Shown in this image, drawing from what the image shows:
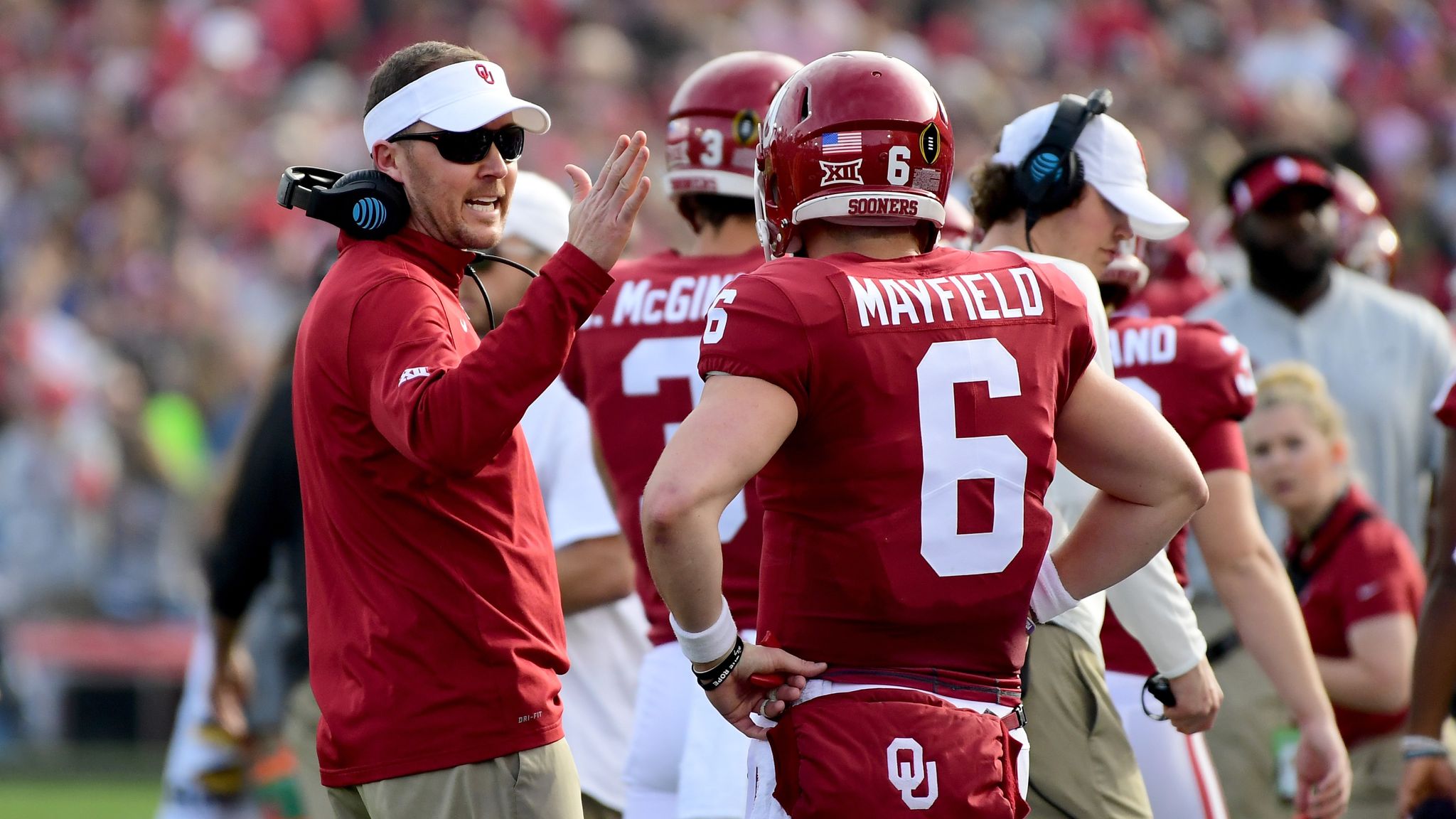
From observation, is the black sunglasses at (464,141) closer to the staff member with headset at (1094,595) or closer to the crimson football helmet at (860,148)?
the crimson football helmet at (860,148)

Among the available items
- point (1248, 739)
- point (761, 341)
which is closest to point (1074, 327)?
point (761, 341)

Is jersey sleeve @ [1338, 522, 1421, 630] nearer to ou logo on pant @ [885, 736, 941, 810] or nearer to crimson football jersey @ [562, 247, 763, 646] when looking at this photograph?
crimson football jersey @ [562, 247, 763, 646]

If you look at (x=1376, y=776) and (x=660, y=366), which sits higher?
(x=660, y=366)

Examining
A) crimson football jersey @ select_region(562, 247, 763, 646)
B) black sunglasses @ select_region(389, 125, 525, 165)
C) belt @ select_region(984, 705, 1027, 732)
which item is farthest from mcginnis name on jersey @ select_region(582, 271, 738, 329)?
belt @ select_region(984, 705, 1027, 732)

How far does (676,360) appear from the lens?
15.9 feet

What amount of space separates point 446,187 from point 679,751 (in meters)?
1.78

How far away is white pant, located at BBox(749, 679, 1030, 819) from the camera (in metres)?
3.26

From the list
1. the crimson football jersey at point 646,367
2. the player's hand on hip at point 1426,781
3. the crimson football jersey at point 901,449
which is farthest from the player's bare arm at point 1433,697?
the crimson football jersey at point 646,367

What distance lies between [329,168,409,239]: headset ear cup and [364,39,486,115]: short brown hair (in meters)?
0.17

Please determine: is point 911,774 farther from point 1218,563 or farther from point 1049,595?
point 1218,563

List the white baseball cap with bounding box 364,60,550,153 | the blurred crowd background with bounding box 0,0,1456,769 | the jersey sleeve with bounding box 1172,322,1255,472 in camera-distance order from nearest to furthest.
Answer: the white baseball cap with bounding box 364,60,550,153 → the jersey sleeve with bounding box 1172,322,1255,472 → the blurred crowd background with bounding box 0,0,1456,769

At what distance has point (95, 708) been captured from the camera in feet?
39.4

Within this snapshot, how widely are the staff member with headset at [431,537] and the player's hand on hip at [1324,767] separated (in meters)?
1.84

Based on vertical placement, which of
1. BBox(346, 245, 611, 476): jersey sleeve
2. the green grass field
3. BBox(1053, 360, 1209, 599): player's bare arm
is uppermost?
BBox(346, 245, 611, 476): jersey sleeve
